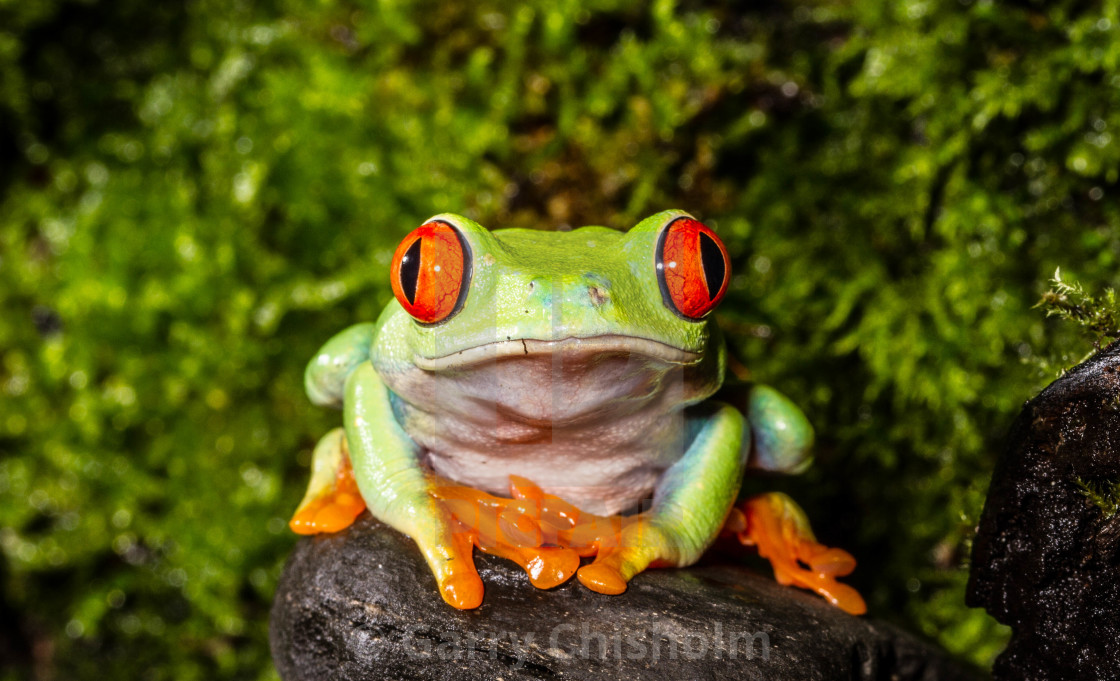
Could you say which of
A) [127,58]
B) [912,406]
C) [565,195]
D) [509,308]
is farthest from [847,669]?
[127,58]

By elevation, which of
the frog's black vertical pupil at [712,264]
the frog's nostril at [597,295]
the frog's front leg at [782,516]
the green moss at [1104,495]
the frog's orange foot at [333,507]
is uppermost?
the frog's black vertical pupil at [712,264]

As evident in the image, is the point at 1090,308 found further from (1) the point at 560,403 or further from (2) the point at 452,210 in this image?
(2) the point at 452,210

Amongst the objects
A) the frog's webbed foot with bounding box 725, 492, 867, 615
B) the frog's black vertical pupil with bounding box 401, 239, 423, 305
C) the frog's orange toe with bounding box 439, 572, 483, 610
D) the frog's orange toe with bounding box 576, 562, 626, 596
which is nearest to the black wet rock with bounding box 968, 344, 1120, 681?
the frog's webbed foot with bounding box 725, 492, 867, 615

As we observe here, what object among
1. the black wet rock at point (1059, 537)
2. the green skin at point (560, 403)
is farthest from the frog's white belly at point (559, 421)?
the black wet rock at point (1059, 537)

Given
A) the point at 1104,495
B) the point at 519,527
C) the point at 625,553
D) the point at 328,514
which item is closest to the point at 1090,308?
the point at 1104,495

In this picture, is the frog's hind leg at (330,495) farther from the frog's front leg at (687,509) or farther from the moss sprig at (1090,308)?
the moss sprig at (1090,308)

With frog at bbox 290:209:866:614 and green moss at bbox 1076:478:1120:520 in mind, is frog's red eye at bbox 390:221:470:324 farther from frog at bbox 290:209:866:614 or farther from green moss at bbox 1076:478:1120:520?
green moss at bbox 1076:478:1120:520
